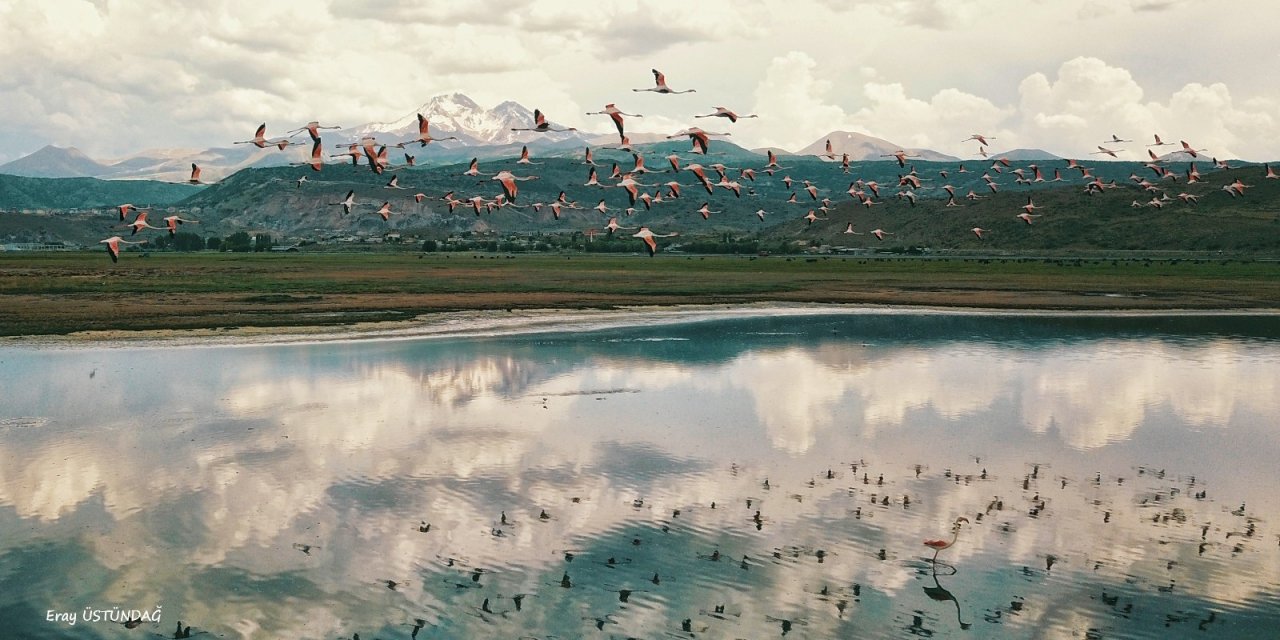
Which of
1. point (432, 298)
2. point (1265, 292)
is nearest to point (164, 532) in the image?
point (432, 298)

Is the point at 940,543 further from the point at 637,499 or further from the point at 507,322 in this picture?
the point at 507,322

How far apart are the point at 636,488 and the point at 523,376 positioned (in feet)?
57.6

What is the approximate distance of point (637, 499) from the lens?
23000mm

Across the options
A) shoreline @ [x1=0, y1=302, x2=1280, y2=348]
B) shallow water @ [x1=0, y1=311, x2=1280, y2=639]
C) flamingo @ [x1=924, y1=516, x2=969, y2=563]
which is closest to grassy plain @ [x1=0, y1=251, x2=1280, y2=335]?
shoreline @ [x1=0, y1=302, x2=1280, y2=348]

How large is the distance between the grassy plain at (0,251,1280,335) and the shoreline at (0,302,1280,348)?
1931 mm

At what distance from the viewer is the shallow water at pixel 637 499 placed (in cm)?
1672

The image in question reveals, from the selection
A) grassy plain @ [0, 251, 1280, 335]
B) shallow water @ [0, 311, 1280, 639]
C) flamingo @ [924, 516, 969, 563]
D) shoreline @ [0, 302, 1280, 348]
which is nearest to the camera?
shallow water @ [0, 311, 1280, 639]

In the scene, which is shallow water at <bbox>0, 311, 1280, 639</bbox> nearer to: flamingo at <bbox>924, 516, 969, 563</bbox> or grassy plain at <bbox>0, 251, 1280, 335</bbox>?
flamingo at <bbox>924, 516, 969, 563</bbox>

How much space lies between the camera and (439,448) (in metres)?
28.1

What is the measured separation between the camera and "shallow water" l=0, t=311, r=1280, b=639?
1672 cm

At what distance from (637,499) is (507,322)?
3999cm

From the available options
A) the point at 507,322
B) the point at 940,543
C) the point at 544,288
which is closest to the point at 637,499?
the point at 940,543

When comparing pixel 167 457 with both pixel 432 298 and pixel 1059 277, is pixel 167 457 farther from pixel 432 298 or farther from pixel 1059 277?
pixel 1059 277

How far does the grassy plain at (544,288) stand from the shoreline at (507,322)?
76.0 inches
